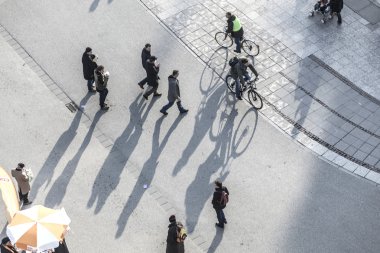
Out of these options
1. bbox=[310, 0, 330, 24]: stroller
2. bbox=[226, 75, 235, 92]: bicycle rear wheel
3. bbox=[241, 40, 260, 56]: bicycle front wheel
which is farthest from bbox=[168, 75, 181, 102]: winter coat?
bbox=[310, 0, 330, 24]: stroller

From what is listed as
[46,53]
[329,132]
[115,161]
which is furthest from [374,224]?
[46,53]

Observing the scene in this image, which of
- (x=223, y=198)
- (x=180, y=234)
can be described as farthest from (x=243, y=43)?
(x=180, y=234)

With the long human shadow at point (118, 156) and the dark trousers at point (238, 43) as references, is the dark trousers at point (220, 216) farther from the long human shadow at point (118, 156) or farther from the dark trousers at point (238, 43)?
the dark trousers at point (238, 43)

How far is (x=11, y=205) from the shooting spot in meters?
15.2

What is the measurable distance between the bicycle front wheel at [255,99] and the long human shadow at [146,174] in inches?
77.6

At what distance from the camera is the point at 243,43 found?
67.2ft

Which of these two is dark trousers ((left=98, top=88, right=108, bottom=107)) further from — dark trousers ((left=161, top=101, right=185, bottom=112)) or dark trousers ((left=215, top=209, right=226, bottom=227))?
dark trousers ((left=215, top=209, right=226, bottom=227))

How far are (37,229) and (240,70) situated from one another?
7.44m

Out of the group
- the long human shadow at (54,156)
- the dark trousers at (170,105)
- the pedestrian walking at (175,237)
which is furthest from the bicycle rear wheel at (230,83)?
the pedestrian walking at (175,237)

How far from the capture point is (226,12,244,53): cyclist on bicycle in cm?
2008

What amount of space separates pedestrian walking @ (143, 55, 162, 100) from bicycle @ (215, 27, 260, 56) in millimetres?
2730

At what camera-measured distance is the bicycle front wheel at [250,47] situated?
66.9 ft

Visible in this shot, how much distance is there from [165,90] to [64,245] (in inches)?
247

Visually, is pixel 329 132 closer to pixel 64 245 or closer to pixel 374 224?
pixel 374 224
